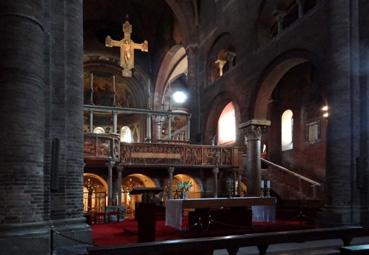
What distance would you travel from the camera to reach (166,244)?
6301 mm

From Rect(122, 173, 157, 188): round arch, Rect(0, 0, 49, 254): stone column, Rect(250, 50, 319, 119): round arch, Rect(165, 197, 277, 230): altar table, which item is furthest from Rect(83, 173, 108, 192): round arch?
Rect(0, 0, 49, 254): stone column

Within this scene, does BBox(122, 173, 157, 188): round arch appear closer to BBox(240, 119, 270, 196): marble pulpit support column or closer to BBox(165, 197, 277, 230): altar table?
BBox(240, 119, 270, 196): marble pulpit support column

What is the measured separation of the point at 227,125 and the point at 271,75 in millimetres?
7898

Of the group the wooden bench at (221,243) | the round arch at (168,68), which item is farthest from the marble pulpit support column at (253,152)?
the round arch at (168,68)

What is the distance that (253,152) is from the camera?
1903 cm

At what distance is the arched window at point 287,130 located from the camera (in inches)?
942

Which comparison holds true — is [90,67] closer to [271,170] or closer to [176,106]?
[176,106]

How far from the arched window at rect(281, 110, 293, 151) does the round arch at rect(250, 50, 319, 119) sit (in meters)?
5.70

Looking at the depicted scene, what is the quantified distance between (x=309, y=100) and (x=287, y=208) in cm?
818

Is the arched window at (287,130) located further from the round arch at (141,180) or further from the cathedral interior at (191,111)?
the round arch at (141,180)

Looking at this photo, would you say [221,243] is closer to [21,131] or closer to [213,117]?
[21,131]

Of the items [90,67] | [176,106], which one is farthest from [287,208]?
[90,67]

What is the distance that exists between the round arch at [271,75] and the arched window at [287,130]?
5704 mm

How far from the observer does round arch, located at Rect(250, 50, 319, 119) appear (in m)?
15.9
